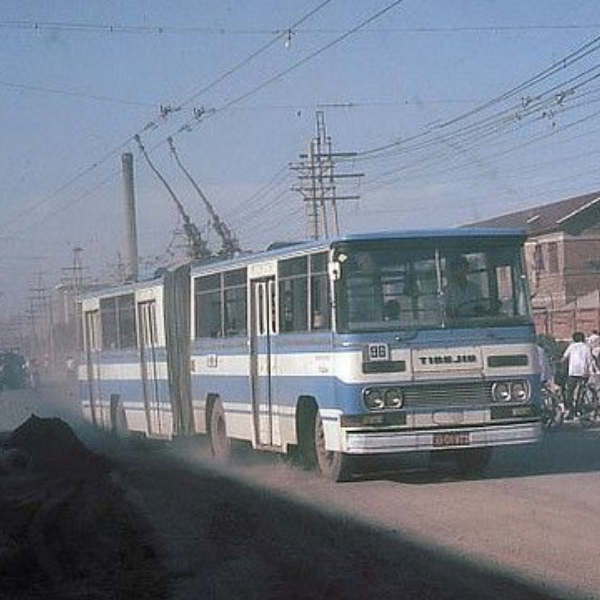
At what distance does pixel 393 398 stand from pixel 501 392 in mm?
1287

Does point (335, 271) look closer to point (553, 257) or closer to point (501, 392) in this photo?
point (501, 392)

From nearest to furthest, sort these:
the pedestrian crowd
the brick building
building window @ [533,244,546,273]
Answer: the pedestrian crowd < the brick building < building window @ [533,244,546,273]

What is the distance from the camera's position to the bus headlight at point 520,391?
1563cm

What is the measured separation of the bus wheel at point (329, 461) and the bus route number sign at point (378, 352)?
4.21 feet

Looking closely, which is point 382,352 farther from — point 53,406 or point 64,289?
point 64,289

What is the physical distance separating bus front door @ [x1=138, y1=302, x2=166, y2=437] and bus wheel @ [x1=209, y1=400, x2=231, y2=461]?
2.74 metres

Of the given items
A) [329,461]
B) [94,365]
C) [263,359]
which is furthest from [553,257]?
[329,461]

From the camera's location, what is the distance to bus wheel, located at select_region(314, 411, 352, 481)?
15984 millimetres

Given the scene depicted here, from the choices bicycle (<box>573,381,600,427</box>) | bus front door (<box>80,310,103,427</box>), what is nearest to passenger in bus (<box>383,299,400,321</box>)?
bicycle (<box>573,381,600,427</box>)

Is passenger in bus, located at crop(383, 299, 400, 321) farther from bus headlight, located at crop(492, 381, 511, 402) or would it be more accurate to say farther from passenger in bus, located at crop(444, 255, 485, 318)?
bus headlight, located at crop(492, 381, 511, 402)

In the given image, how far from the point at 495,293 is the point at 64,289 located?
3531 inches

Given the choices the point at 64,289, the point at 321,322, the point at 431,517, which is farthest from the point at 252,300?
the point at 64,289

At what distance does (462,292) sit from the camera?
1573 cm

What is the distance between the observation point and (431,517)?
42.4 ft
